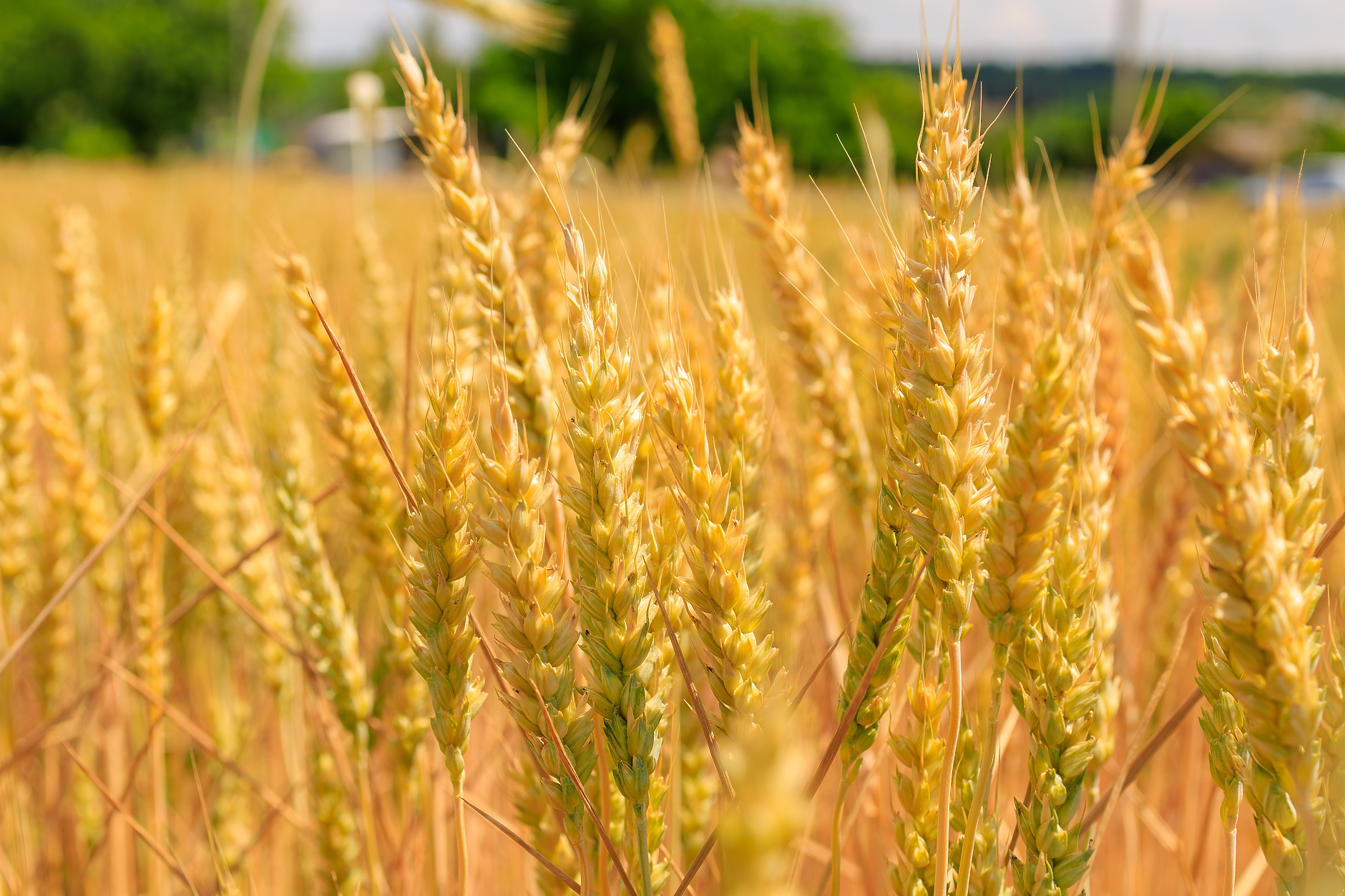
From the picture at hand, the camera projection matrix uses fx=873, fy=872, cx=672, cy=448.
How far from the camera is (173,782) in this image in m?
1.29

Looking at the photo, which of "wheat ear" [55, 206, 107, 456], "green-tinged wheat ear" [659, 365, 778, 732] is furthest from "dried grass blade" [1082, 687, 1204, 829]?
"wheat ear" [55, 206, 107, 456]

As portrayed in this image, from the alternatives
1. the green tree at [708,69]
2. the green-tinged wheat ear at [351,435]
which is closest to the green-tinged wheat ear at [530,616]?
the green-tinged wheat ear at [351,435]

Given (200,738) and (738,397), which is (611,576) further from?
(200,738)

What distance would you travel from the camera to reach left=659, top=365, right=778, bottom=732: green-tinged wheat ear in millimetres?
466

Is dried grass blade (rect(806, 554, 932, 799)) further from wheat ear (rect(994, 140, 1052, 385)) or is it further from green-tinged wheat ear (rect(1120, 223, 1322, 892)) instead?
wheat ear (rect(994, 140, 1052, 385))

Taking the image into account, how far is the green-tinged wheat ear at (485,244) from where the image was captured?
588mm

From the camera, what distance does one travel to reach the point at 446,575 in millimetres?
485

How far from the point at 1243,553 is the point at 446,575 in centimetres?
39

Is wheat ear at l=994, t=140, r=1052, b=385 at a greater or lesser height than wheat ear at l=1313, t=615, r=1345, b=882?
greater

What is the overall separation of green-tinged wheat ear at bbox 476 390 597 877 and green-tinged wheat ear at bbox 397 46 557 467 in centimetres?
10

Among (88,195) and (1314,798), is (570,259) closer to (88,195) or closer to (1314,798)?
(1314,798)

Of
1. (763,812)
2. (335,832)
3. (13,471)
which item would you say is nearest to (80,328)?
(13,471)

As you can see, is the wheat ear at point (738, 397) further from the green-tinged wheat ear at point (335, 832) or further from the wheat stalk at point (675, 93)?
the wheat stalk at point (675, 93)

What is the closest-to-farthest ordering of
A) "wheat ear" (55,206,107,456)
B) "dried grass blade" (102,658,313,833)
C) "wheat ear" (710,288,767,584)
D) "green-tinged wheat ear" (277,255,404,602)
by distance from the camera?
"wheat ear" (710,288,767,584)
"green-tinged wheat ear" (277,255,404,602)
"dried grass blade" (102,658,313,833)
"wheat ear" (55,206,107,456)
